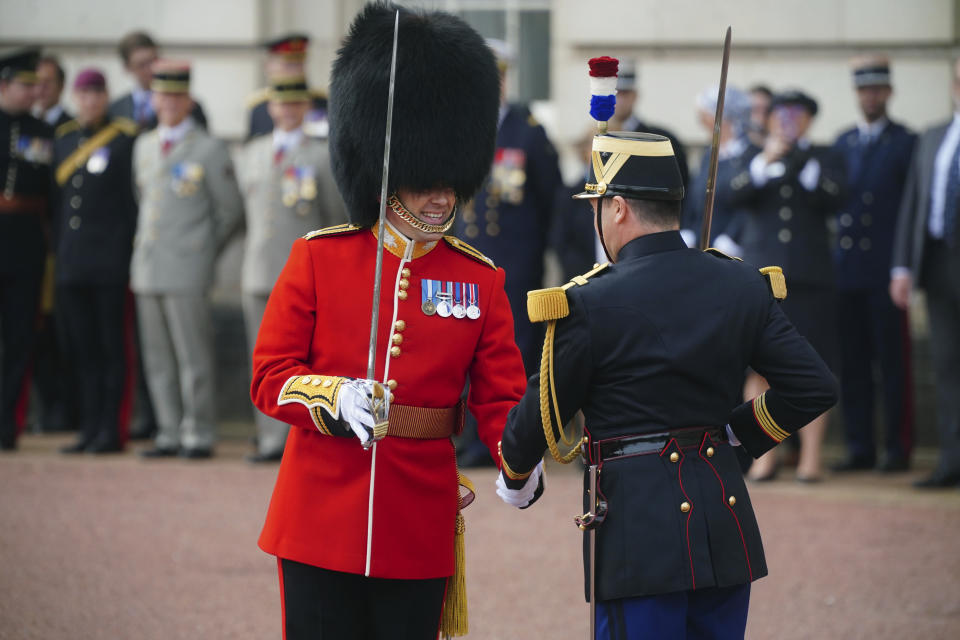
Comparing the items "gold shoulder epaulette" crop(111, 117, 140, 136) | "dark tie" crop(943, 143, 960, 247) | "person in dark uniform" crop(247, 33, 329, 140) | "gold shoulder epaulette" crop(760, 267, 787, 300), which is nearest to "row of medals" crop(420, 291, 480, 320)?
"gold shoulder epaulette" crop(760, 267, 787, 300)

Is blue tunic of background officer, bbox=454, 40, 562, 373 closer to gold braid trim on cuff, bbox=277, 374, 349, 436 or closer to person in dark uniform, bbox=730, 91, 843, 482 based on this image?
person in dark uniform, bbox=730, 91, 843, 482

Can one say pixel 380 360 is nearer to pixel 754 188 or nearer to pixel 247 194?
pixel 754 188

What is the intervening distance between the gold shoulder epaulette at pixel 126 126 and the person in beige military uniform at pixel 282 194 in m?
→ 0.88

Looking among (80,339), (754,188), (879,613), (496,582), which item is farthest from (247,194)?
(879,613)

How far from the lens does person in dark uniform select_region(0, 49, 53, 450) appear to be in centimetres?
818

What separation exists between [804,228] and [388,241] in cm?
435

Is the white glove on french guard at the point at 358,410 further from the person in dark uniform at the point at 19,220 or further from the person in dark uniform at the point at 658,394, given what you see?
the person in dark uniform at the point at 19,220

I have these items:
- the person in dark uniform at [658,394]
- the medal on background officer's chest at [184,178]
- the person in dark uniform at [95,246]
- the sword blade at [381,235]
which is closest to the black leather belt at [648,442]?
the person in dark uniform at [658,394]

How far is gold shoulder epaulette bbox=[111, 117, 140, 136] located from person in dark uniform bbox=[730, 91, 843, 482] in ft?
11.5

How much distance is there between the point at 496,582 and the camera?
208 inches

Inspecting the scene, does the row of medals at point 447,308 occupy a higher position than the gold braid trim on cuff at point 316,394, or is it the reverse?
the row of medals at point 447,308

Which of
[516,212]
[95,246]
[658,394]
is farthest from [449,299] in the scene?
[95,246]

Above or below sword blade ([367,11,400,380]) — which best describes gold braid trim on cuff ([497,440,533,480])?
below

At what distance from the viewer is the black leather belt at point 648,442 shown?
2943 millimetres
